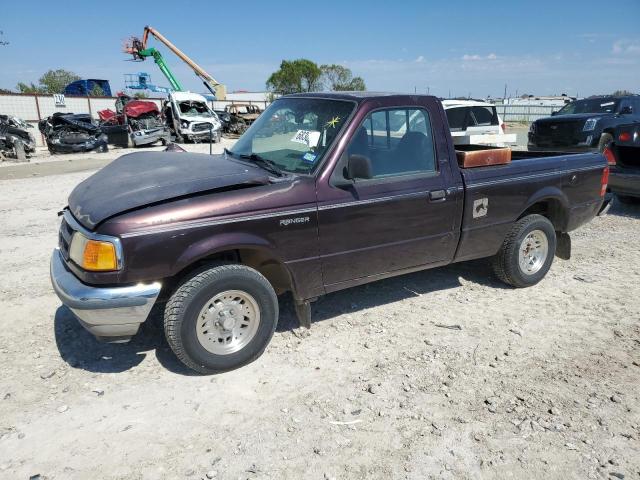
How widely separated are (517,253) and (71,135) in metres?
18.7

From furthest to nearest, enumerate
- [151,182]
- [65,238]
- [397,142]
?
[397,142] < [65,238] < [151,182]

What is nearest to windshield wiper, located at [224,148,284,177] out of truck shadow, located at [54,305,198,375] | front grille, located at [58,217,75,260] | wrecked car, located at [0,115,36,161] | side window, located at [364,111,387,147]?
side window, located at [364,111,387,147]

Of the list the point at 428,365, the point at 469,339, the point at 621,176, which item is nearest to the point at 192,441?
the point at 428,365

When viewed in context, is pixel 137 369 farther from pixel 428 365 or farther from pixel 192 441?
pixel 428 365

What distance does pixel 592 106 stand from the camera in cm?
1258

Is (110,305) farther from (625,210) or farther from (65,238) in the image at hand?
(625,210)

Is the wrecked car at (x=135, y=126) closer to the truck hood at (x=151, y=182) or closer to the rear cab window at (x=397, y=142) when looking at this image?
the truck hood at (x=151, y=182)

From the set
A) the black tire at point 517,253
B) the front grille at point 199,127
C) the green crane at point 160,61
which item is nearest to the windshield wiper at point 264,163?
the black tire at point 517,253

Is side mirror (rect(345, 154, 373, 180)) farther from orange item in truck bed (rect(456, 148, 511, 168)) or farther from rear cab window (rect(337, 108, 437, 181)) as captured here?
orange item in truck bed (rect(456, 148, 511, 168))

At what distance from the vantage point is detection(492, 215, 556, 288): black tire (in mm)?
4750

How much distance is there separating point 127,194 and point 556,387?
10.4 ft

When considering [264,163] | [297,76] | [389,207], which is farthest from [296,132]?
[297,76]

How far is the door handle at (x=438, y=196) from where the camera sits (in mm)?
4047

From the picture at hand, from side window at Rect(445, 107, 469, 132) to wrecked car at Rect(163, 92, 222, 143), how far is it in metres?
12.2
